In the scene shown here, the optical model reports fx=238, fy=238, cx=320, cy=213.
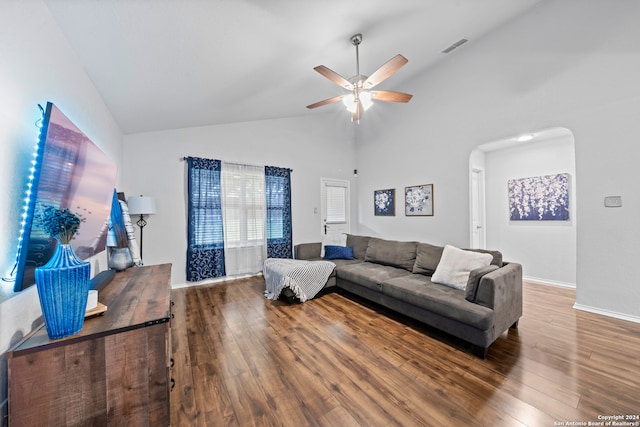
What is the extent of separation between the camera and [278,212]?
4934 millimetres

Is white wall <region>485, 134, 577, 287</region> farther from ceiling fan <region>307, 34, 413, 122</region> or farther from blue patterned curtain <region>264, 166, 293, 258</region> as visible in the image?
blue patterned curtain <region>264, 166, 293, 258</region>

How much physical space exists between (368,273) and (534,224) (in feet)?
10.7

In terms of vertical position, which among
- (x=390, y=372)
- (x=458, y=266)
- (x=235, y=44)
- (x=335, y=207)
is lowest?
(x=390, y=372)

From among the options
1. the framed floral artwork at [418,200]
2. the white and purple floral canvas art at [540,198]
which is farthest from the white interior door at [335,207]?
the white and purple floral canvas art at [540,198]

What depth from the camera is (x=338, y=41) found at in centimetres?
265

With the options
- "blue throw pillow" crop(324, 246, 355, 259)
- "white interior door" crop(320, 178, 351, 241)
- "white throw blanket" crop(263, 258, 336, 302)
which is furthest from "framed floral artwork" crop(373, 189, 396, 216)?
"white throw blanket" crop(263, 258, 336, 302)

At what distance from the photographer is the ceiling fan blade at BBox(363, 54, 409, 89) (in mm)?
2201

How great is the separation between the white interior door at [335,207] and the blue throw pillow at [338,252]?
133cm

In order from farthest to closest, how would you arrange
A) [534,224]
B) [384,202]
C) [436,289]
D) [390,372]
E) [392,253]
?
[384,202] → [534,224] → [392,253] → [436,289] → [390,372]

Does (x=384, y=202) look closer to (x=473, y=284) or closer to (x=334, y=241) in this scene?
(x=334, y=241)

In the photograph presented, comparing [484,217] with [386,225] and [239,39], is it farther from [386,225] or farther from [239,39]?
[239,39]

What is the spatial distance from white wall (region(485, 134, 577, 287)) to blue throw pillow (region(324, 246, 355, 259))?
287cm

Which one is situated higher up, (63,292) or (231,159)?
(231,159)

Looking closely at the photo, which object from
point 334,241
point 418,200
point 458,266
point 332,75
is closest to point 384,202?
point 418,200
